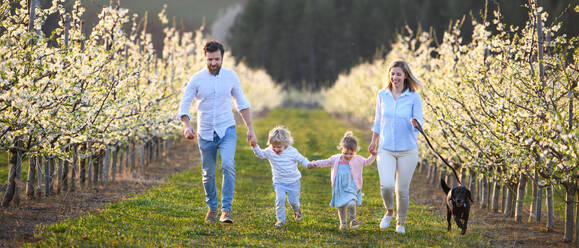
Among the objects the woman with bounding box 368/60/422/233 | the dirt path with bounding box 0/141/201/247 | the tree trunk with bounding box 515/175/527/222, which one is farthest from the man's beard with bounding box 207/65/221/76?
the tree trunk with bounding box 515/175/527/222

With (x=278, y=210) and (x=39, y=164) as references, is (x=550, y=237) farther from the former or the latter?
(x=39, y=164)

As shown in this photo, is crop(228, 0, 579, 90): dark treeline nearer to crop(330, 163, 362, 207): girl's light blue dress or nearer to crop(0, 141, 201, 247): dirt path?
crop(0, 141, 201, 247): dirt path

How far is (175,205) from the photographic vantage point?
943cm

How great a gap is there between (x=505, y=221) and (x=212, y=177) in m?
5.68

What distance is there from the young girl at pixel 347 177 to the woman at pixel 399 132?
0.29 meters

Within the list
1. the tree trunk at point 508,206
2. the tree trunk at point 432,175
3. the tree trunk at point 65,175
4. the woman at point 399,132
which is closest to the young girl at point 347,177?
the woman at point 399,132

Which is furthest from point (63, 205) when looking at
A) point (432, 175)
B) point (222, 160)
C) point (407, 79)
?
point (432, 175)

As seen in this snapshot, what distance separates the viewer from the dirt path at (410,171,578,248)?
8289 mm

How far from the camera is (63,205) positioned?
9.30 meters

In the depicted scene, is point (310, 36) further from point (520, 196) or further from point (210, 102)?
point (210, 102)

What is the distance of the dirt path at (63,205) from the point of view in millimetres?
7004

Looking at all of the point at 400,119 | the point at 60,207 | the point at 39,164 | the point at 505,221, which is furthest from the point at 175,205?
the point at 505,221

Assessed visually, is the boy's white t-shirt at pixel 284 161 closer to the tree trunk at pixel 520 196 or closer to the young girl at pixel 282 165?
the young girl at pixel 282 165

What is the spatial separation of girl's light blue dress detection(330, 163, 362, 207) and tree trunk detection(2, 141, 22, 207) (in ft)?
16.0
